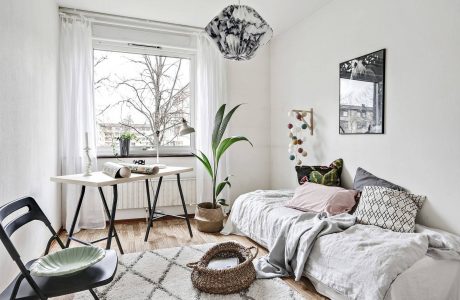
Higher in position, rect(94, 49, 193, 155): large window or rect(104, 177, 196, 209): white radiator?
rect(94, 49, 193, 155): large window

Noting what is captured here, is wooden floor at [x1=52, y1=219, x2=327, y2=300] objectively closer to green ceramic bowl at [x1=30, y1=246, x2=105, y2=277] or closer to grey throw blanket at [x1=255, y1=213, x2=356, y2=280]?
grey throw blanket at [x1=255, y1=213, x2=356, y2=280]

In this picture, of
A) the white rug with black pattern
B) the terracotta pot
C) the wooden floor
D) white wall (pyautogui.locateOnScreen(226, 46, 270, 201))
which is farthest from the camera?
white wall (pyautogui.locateOnScreen(226, 46, 270, 201))

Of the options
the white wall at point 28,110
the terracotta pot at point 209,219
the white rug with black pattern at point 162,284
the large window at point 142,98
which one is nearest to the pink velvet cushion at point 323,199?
the white rug with black pattern at point 162,284

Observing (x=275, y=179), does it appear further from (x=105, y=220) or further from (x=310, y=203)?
(x=105, y=220)

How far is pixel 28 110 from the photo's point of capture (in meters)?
2.23

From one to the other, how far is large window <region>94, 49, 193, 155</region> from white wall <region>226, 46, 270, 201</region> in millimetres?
639

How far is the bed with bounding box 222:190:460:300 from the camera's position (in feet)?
5.30

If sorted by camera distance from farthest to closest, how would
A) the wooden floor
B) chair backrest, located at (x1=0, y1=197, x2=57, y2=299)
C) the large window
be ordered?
the large window → the wooden floor → chair backrest, located at (x1=0, y1=197, x2=57, y2=299)

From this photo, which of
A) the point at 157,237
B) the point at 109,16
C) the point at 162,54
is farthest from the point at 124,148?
the point at 109,16

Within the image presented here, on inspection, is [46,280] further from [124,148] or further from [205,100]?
[205,100]

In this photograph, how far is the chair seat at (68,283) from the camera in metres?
1.33

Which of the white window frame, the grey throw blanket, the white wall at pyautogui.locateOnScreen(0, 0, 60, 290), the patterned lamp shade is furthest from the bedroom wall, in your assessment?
the white wall at pyautogui.locateOnScreen(0, 0, 60, 290)

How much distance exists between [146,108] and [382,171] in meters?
2.96

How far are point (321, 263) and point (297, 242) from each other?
257 mm
